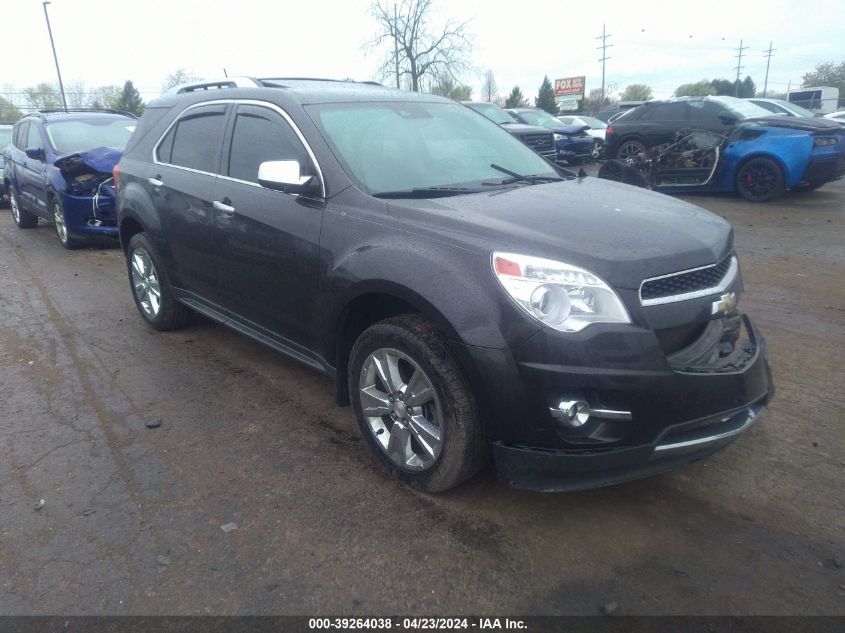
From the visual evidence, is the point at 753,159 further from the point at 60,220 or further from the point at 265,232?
the point at 60,220

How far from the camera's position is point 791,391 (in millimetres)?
3990

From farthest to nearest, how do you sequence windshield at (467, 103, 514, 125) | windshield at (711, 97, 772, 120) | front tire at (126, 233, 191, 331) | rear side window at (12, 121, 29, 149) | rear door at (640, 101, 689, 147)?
1. windshield at (467, 103, 514, 125)
2. rear door at (640, 101, 689, 147)
3. windshield at (711, 97, 772, 120)
4. rear side window at (12, 121, 29, 149)
5. front tire at (126, 233, 191, 331)

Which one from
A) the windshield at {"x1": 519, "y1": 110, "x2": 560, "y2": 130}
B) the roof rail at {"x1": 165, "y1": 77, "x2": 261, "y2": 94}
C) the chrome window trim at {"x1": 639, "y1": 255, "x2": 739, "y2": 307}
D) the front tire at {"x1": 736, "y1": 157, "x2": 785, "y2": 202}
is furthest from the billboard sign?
the chrome window trim at {"x1": 639, "y1": 255, "x2": 739, "y2": 307}

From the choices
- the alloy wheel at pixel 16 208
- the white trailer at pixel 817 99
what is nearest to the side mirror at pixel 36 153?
the alloy wheel at pixel 16 208

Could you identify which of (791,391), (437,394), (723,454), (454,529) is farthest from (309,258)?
(791,391)

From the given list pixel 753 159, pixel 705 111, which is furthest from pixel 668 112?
pixel 753 159

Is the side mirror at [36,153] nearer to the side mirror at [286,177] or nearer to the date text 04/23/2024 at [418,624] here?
the side mirror at [286,177]

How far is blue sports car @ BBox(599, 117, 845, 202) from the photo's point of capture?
33.1 ft

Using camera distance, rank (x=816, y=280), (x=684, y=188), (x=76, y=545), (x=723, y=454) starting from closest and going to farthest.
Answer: (x=76, y=545), (x=723, y=454), (x=816, y=280), (x=684, y=188)

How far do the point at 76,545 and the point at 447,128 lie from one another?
3.01m

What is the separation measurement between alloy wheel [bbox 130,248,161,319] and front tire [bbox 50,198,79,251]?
12.8 feet

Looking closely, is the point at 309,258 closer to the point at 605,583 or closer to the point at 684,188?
the point at 605,583

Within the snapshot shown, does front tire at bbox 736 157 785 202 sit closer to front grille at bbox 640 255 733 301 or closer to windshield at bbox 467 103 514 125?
windshield at bbox 467 103 514 125

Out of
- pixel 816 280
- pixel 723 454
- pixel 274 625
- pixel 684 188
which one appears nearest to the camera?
pixel 274 625
